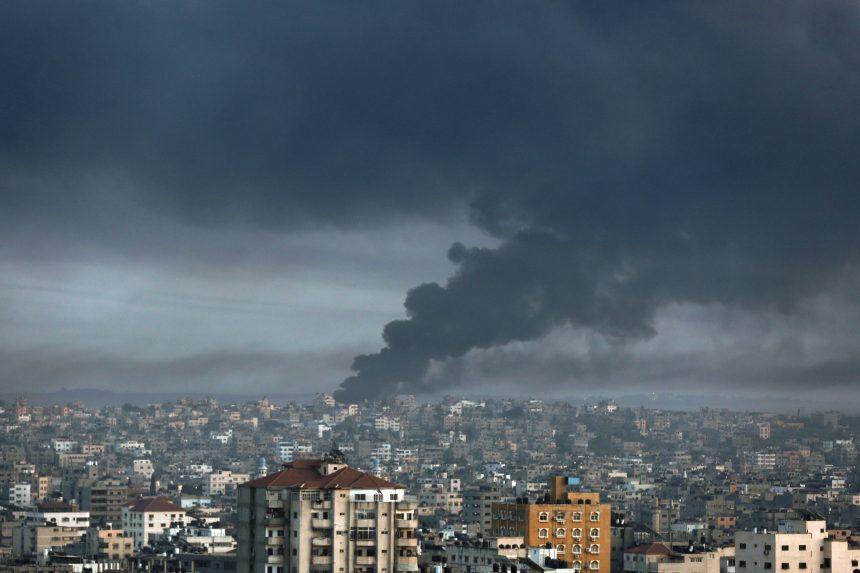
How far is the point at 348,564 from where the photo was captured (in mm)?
28328

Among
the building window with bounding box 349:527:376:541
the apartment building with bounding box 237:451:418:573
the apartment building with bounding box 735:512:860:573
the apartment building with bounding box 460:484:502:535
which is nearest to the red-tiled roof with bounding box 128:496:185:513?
the apartment building with bounding box 460:484:502:535

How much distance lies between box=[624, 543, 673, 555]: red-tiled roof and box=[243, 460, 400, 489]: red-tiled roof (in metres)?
9.64

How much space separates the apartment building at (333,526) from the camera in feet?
93.2

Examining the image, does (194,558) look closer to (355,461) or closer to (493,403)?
(355,461)

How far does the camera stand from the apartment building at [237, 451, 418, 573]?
28422 mm

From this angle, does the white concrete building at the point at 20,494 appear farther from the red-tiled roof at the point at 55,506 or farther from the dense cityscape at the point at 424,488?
the red-tiled roof at the point at 55,506

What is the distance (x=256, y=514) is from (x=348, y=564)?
1.75 meters

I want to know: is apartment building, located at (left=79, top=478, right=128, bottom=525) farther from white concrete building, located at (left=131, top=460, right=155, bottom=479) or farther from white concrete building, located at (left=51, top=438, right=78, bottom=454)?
white concrete building, located at (left=51, top=438, right=78, bottom=454)

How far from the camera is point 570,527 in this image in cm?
3847

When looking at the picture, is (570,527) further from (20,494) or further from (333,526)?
(20,494)

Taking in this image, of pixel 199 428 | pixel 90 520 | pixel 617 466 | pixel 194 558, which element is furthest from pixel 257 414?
pixel 194 558

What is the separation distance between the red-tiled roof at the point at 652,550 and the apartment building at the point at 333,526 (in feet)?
31.0

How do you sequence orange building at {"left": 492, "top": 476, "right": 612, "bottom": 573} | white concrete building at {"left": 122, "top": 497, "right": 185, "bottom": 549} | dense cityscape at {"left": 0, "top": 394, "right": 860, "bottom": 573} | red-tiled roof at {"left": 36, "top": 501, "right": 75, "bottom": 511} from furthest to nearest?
red-tiled roof at {"left": 36, "top": 501, "right": 75, "bottom": 511}
white concrete building at {"left": 122, "top": 497, "right": 185, "bottom": 549}
orange building at {"left": 492, "top": 476, "right": 612, "bottom": 573}
dense cityscape at {"left": 0, "top": 394, "right": 860, "bottom": 573}

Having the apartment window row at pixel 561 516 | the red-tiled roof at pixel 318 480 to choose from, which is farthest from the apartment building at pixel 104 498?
the red-tiled roof at pixel 318 480
